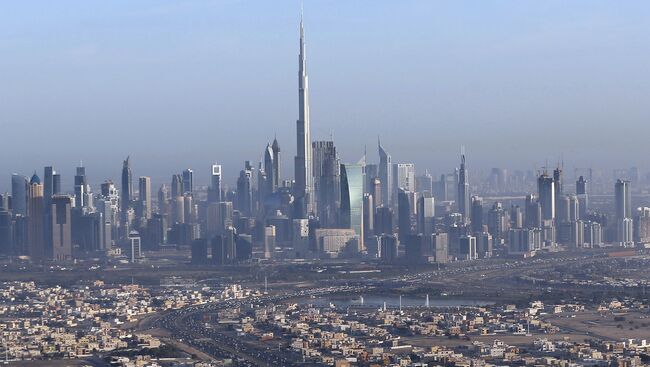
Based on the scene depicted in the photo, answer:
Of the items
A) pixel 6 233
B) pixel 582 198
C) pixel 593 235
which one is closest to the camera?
pixel 6 233

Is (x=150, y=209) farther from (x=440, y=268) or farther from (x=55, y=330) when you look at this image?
(x=55, y=330)

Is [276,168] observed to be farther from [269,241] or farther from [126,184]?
[269,241]

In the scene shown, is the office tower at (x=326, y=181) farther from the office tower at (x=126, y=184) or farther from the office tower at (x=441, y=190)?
the office tower at (x=441, y=190)

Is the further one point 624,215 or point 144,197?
point 144,197

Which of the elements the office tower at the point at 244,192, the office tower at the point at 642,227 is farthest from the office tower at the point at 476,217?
the office tower at the point at 244,192

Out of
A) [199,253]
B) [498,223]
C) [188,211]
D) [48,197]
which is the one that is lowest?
[199,253]

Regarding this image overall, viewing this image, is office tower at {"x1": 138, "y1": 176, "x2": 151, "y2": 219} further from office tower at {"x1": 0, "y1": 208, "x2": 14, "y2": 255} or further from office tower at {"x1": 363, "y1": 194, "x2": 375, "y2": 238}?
office tower at {"x1": 0, "y1": 208, "x2": 14, "y2": 255}

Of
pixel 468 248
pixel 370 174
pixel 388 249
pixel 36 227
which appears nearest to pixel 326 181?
pixel 370 174

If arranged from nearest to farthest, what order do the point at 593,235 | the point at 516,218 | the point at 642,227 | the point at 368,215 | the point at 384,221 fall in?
the point at 593,235 → the point at 642,227 → the point at 384,221 → the point at 516,218 → the point at 368,215
